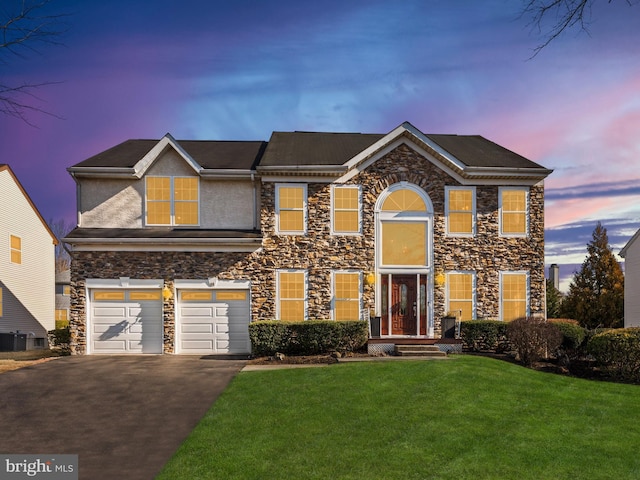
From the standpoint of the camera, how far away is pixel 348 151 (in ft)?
72.3

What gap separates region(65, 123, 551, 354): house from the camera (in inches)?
769

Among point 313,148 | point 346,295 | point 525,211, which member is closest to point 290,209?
point 313,148

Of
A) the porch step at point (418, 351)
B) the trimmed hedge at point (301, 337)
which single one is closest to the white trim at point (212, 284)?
the trimmed hedge at point (301, 337)

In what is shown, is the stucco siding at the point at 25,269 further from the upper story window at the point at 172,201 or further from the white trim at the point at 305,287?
the white trim at the point at 305,287

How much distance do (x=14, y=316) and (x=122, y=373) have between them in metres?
15.4

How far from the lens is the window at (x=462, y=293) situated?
20.2m

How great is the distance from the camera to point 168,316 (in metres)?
19.5

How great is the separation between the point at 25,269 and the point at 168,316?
45.6ft

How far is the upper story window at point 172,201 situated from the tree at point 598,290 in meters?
26.4

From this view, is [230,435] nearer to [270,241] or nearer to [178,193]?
[270,241]

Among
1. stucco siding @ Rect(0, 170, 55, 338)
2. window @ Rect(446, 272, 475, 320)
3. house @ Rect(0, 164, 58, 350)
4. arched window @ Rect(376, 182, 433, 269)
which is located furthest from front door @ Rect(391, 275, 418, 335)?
stucco siding @ Rect(0, 170, 55, 338)

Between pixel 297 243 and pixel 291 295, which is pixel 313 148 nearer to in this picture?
pixel 297 243

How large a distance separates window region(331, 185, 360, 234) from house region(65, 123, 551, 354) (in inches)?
2.2

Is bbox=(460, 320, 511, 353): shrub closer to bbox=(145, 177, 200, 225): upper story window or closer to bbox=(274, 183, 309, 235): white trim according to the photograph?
bbox=(274, 183, 309, 235): white trim
